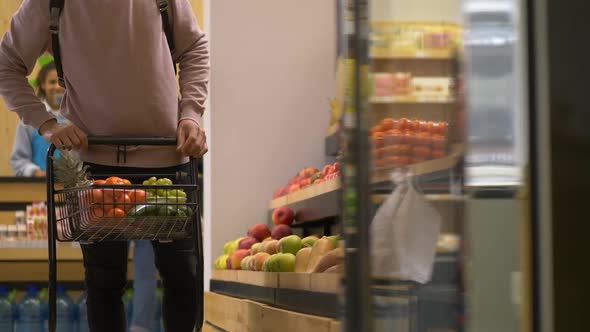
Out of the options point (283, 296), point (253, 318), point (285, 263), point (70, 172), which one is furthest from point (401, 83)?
point (253, 318)

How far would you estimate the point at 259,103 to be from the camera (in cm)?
575

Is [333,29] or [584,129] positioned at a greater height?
[333,29]

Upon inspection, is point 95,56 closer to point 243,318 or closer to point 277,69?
point 243,318

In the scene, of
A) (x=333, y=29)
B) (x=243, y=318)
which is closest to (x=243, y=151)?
(x=333, y=29)

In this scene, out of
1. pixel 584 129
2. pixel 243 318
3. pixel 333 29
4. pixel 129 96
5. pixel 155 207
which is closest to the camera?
pixel 584 129

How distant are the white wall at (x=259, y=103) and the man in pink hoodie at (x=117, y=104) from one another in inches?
117

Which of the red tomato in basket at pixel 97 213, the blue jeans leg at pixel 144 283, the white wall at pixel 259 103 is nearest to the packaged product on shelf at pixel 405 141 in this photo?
the red tomato in basket at pixel 97 213

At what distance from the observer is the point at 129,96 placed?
2672 mm

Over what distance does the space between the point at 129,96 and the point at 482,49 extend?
84.2 inches

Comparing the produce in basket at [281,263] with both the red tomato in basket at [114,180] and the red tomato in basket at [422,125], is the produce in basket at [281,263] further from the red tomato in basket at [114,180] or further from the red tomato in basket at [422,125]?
the red tomato in basket at [422,125]

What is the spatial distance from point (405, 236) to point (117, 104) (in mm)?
2022

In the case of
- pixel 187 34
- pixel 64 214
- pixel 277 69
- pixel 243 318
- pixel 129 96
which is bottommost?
pixel 243 318

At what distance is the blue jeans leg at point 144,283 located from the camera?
4012 millimetres

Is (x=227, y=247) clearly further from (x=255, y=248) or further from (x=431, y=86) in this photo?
(x=431, y=86)
